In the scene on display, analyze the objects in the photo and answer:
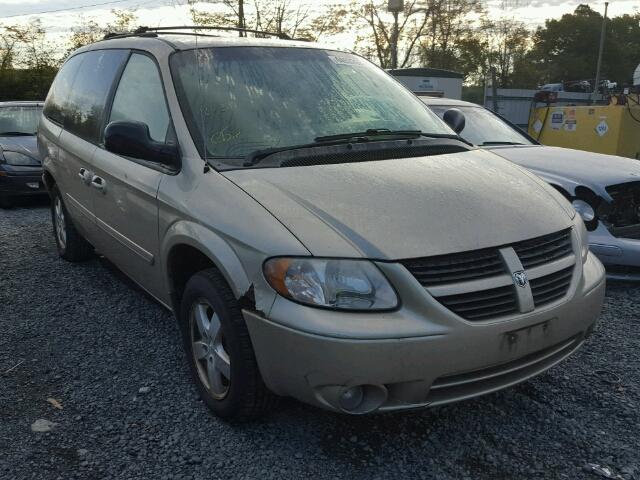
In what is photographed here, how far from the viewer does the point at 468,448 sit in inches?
101

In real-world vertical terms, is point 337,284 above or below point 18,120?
above

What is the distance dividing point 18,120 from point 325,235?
28.8ft

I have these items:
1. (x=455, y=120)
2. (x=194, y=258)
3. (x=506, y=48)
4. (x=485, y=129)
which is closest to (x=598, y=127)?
(x=485, y=129)

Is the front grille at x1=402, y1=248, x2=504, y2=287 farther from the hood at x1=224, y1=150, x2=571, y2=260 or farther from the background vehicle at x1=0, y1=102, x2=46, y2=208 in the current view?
the background vehicle at x1=0, y1=102, x2=46, y2=208

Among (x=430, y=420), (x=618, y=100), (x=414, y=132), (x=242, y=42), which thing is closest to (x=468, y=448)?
(x=430, y=420)

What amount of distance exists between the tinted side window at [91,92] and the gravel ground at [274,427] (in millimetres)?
1448

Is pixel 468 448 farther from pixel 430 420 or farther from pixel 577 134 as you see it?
pixel 577 134

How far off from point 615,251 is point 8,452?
417 cm

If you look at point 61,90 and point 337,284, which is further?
point 61,90

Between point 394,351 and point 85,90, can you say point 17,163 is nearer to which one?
point 85,90

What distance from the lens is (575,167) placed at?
16.4ft

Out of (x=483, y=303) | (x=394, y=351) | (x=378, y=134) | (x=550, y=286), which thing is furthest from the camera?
(x=378, y=134)

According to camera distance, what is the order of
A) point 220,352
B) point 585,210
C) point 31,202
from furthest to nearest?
point 31,202 < point 585,210 < point 220,352

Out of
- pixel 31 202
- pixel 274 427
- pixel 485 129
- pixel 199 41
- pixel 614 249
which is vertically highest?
pixel 199 41
